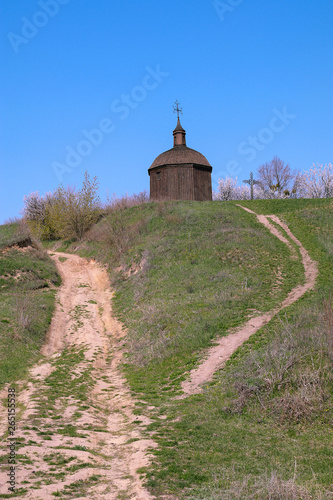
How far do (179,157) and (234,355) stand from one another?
32885 millimetres

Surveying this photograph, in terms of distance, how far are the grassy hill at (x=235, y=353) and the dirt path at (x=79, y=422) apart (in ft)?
1.72

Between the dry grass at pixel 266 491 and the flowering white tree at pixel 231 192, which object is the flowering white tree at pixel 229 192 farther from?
the dry grass at pixel 266 491

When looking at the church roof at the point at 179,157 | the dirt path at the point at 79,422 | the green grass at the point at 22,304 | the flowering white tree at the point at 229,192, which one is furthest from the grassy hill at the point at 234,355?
the flowering white tree at the point at 229,192

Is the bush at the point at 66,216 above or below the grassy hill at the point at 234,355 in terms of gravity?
above

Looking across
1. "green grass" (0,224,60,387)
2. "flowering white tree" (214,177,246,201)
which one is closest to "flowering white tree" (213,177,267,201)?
"flowering white tree" (214,177,246,201)

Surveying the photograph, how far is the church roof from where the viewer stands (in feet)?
142

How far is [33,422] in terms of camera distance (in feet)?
32.3

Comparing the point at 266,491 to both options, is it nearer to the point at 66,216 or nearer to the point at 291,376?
the point at 291,376

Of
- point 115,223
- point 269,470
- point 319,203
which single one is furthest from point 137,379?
point 319,203

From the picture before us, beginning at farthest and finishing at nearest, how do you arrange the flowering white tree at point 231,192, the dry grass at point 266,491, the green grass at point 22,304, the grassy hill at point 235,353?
the flowering white tree at point 231,192
the green grass at point 22,304
the grassy hill at point 235,353
the dry grass at point 266,491

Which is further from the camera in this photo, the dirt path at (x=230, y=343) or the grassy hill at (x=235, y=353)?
the dirt path at (x=230, y=343)

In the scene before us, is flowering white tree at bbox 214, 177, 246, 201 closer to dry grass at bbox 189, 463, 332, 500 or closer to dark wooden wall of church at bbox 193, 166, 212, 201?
→ dark wooden wall of church at bbox 193, 166, 212, 201

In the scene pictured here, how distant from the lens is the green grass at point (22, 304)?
50.8 feet

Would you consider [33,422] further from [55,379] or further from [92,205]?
[92,205]
